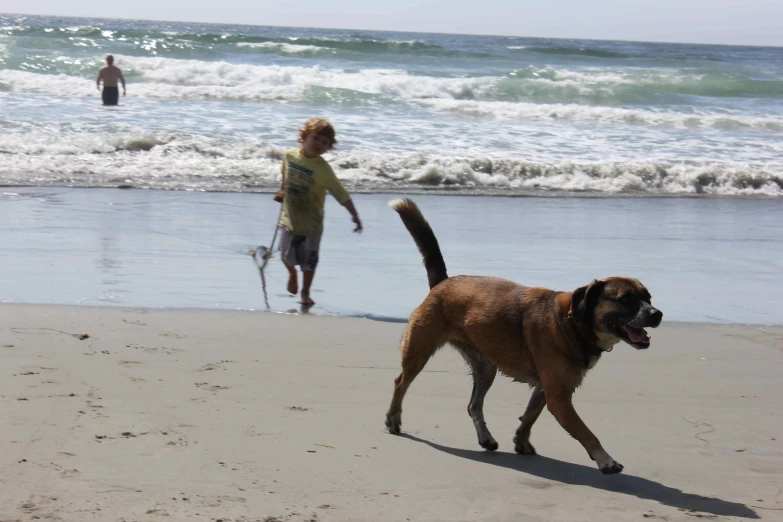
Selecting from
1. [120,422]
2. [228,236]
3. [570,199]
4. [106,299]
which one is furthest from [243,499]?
[570,199]

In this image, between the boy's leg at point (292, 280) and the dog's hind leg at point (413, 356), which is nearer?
the dog's hind leg at point (413, 356)

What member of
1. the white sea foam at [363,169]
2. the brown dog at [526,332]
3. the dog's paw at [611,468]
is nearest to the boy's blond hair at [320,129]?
the brown dog at [526,332]

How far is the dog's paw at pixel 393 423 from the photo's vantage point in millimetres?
4449

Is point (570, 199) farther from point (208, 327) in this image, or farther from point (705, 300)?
point (208, 327)

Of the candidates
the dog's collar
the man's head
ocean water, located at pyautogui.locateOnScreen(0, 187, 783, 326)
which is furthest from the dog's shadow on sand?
the man's head

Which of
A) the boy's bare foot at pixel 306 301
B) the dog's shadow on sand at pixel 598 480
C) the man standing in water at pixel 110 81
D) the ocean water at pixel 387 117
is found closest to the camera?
the dog's shadow on sand at pixel 598 480

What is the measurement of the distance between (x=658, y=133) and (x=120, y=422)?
61.6 feet

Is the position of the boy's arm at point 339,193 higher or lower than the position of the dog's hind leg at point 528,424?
higher

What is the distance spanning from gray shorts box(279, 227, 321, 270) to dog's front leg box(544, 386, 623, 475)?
11.4 feet

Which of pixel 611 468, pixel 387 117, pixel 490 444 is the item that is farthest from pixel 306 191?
pixel 387 117

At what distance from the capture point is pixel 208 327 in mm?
5957

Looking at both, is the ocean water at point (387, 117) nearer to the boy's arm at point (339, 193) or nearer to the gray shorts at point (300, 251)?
the gray shorts at point (300, 251)

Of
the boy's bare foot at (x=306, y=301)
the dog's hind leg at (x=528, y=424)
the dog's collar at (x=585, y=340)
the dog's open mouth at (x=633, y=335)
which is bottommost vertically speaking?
the boy's bare foot at (x=306, y=301)

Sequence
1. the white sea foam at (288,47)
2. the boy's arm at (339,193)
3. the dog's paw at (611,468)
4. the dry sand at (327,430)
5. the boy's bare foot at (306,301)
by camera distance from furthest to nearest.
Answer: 1. the white sea foam at (288,47)
2. the boy's arm at (339,193)
3. the boy's bare foot at (306,301)
4. the dog's paw at (611,468)
5. the dry sand at (327,430)
